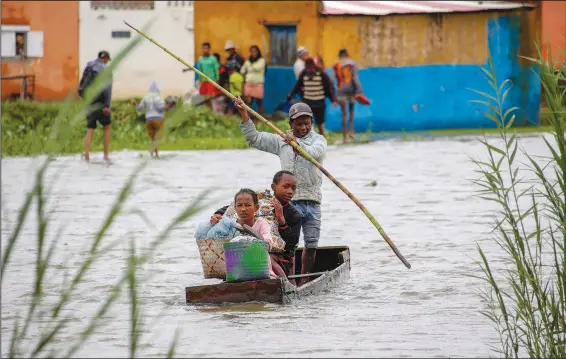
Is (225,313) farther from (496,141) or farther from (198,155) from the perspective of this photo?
(496,141)

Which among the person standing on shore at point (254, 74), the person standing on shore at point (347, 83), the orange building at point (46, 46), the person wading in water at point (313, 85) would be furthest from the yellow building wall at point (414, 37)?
the orange building at point (46, 46)

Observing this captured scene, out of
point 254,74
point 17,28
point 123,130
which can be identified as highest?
point 17,28

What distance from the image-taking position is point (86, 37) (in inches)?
1319

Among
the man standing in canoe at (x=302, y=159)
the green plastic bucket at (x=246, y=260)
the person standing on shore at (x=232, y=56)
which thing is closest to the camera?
the green plastic bucket at (x=246, y=260)

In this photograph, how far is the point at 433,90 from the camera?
106 ft

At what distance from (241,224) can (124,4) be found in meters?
23.3

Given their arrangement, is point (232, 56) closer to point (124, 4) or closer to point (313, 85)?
point (124, 4)

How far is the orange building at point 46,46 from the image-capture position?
3331 centimetres

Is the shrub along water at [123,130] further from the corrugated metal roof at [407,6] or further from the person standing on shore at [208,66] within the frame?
the corrugated metal roof at [407,6]

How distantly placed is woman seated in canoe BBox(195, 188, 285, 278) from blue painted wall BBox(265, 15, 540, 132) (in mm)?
20881

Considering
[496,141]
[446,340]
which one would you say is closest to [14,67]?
[496,141]

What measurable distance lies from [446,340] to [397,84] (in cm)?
2309

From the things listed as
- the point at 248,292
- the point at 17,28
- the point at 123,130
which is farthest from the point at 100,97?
the point at 248,292

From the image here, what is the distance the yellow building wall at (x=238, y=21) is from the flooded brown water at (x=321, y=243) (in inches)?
358
